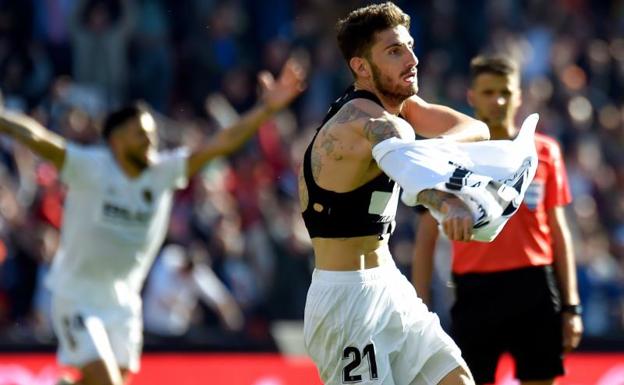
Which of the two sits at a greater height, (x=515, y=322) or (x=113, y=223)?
(x=113, y=223)

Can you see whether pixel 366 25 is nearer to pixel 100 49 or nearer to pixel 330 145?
pixel 330 145

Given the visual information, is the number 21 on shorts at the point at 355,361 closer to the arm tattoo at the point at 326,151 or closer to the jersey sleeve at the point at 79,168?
the arm tattoo at the point at 326,151

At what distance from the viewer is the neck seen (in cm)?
702

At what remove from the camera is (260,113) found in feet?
34.7

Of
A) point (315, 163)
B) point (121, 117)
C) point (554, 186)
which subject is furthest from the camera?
point (121, 117)

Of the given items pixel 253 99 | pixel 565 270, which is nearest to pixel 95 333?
pixel 565 270

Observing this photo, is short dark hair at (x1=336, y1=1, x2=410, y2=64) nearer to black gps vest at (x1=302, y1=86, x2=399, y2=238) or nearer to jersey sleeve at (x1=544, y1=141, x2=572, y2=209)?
black gps vest at (x1=302, y1=86, x2=399, y2=238)

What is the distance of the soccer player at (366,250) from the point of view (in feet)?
22.8

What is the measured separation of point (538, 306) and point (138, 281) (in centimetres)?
324

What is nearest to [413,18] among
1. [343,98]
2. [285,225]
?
[285,225]

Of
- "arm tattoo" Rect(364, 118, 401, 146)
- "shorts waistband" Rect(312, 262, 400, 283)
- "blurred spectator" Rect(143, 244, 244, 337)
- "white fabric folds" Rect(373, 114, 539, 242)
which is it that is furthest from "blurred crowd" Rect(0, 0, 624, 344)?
"white fabric folds" Rect(373, 114, 539, 242)

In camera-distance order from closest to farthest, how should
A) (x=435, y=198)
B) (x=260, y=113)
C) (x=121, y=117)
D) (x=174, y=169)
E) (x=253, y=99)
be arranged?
(x=435, y=198) → (x=260, y=113) → (x=121, y=117) → (x=174, y=169) → (x=253, y=99)

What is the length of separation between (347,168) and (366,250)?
0.48m

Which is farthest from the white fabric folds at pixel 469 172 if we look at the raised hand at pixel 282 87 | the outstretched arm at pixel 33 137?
the outstretched arm at pixel 33 137
